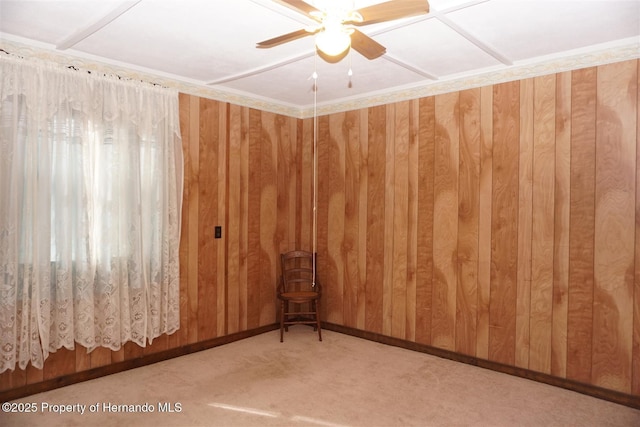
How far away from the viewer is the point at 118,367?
332 centimetres

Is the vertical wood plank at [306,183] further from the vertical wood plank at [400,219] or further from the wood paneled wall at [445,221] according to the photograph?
the vertical wood plank at [400,219]

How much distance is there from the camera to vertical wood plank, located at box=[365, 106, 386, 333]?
412 centimetres

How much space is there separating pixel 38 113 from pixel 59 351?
1734 mm

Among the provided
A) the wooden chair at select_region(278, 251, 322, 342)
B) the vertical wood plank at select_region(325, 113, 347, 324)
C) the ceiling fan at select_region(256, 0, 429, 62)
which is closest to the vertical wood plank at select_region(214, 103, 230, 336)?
the wooden chair at select_region(278, 251, 322, 342)

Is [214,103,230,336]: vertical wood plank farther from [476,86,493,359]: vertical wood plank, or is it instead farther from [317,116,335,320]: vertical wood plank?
[476,86,493,359]: vertical wood plank

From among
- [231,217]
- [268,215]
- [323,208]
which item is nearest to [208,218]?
[231,217]

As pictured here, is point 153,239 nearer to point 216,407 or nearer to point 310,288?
point 216,407

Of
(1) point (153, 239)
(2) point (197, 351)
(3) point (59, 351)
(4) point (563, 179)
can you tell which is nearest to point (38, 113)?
(1) point (153, 239)

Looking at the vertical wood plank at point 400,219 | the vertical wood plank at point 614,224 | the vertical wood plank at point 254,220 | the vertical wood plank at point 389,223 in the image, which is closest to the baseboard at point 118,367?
the vertical wood plank at point 254,220

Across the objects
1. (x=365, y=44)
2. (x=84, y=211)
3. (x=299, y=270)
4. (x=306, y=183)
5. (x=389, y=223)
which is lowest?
(x=299, y=270)

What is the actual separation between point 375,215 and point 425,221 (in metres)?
0.57

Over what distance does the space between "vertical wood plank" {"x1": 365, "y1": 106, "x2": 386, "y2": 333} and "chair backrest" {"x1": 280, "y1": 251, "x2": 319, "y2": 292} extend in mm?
714

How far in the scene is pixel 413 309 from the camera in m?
3.90

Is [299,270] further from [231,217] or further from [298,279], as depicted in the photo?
[231,217]
